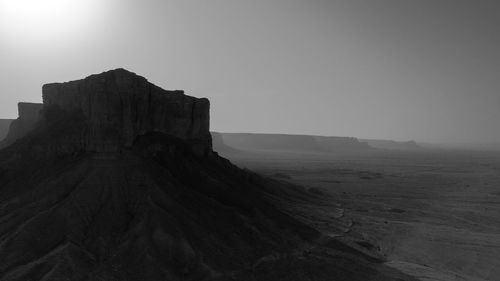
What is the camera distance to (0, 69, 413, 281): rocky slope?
24391 mm

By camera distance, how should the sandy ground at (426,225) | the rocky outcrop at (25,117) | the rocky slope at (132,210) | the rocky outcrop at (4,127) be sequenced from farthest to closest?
the rocky outcrop at (4,127), the rocky outcrop at (25,117), the sandy ground at (426,225), the rocky slope at (132,210)

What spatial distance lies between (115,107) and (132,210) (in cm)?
1000

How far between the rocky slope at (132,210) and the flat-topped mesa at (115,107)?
10 cm

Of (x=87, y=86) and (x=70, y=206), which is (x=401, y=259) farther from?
(x=87, y=86)

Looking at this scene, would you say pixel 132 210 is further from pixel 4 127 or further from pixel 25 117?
pixel 4 127

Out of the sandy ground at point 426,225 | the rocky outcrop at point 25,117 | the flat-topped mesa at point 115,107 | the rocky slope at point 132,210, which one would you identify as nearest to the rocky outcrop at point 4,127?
the rocky outcrop at point 25,117

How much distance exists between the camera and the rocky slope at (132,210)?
24.4m

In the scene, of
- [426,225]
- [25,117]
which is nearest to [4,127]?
[25,117]

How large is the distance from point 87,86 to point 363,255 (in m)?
29.6

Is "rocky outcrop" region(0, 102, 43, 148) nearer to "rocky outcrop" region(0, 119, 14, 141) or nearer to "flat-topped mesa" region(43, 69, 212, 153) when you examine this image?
"flat-topped mesa" region(43, 69, 212, 153)

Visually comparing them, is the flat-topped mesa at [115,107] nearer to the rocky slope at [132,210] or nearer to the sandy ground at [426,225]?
the rocky slope at [132,210]

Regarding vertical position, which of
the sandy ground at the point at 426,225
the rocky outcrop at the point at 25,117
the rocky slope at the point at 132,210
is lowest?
the sandy ground at the point at 426,225

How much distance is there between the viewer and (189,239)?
89.2 ft

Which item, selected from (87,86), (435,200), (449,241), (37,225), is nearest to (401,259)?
(449,241)
